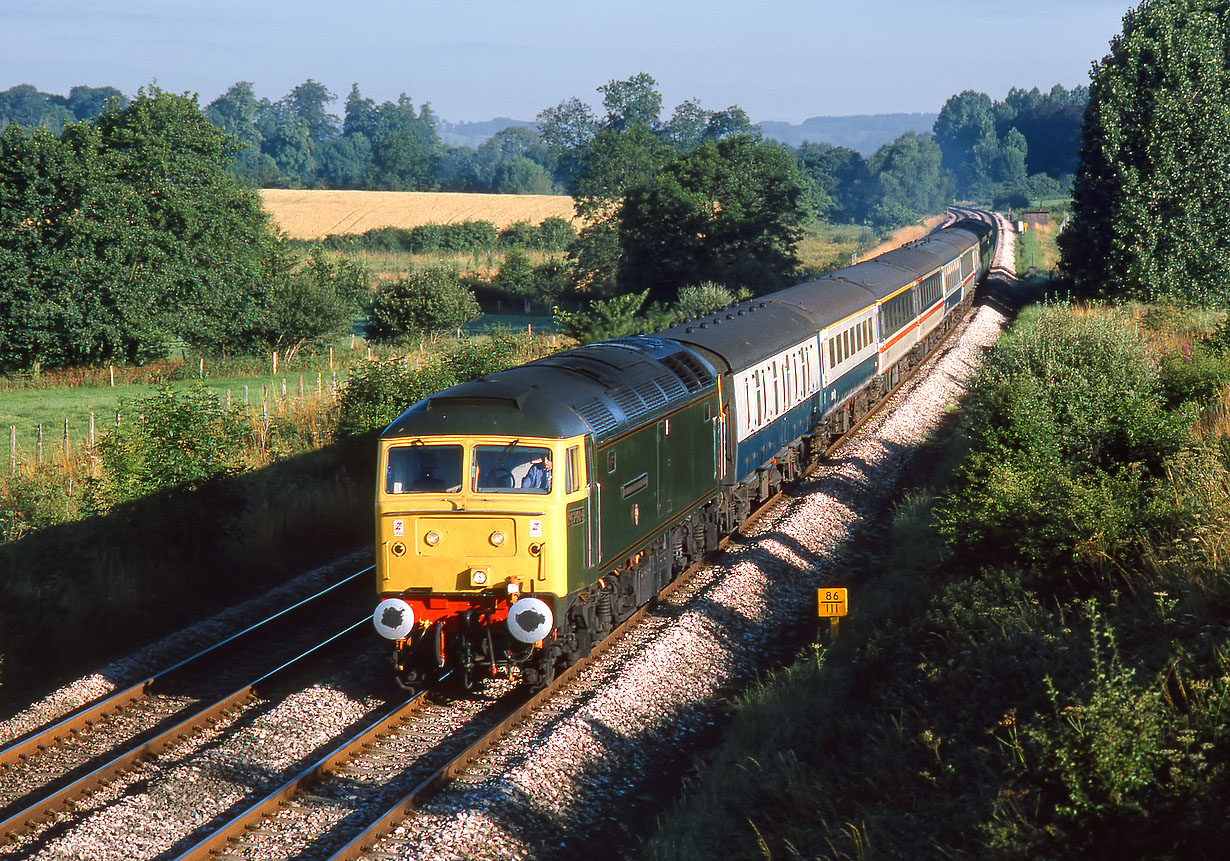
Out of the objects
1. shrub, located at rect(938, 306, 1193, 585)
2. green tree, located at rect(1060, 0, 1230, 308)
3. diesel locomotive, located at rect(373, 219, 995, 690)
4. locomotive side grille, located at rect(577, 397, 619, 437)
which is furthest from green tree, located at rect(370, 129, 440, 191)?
locomotive side grille, located at rect(577, 397, 619, 437)

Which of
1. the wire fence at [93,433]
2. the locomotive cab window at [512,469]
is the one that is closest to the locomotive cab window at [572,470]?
the locomotive cab window at [512,469]

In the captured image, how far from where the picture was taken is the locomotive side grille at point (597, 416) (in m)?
12.2

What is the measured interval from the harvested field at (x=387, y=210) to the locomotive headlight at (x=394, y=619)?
77034 mm

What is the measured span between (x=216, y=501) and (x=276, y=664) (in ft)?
14.7

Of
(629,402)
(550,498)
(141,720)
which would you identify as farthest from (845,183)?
(141,720)

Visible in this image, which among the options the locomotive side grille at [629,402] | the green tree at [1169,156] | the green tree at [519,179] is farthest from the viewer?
the green tree at [519,179]

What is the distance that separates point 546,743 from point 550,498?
2368 millimetres

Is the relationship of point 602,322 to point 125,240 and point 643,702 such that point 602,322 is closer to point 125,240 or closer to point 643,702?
point 125,240

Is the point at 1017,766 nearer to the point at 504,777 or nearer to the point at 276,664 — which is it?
the point at 504,777

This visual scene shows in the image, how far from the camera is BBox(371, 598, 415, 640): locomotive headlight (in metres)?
11.5

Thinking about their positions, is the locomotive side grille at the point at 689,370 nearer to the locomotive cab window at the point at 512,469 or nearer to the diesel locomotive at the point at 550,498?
the diesel locomotive at the point at 550,498

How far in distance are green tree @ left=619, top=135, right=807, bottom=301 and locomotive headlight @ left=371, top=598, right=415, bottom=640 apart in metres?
39.6

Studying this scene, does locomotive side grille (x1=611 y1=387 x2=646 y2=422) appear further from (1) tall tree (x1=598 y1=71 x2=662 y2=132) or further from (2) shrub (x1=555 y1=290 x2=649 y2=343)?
(1) tall tree (x1=598 y1=71 x2=662 y2=132)

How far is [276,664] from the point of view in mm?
13641
